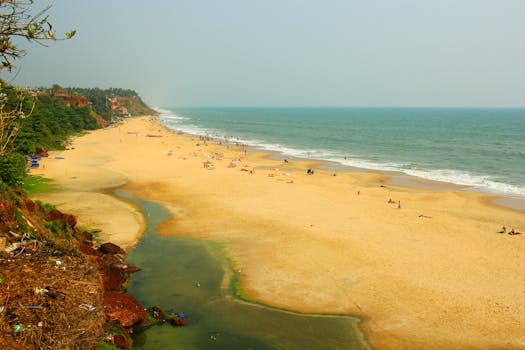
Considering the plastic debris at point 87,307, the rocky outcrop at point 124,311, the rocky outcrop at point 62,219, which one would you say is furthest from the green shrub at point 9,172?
the plastic debris at point 87,307

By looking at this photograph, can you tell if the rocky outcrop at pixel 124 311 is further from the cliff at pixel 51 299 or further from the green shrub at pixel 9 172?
the green shrub at pixel 9 172

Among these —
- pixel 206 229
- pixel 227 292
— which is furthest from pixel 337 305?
pixel 206 229

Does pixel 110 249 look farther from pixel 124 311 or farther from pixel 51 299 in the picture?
pixel 51 299

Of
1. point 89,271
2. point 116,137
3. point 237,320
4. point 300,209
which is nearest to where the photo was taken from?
point 89,271

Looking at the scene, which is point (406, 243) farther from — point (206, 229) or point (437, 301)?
point (206, 229)

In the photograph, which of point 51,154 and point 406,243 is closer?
point 406,243

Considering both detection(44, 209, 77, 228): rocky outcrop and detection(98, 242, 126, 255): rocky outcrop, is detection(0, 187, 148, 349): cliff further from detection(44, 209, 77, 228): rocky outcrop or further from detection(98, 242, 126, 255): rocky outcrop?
detection(44, 209, 77, 228): rocky outcrop

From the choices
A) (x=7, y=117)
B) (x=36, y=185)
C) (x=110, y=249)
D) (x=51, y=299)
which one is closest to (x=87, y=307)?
(x=51, y=299)

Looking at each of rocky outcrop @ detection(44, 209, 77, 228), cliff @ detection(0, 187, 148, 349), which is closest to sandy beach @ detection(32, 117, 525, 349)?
rocky outcrop @ detection(44, 209, 77, 228)
